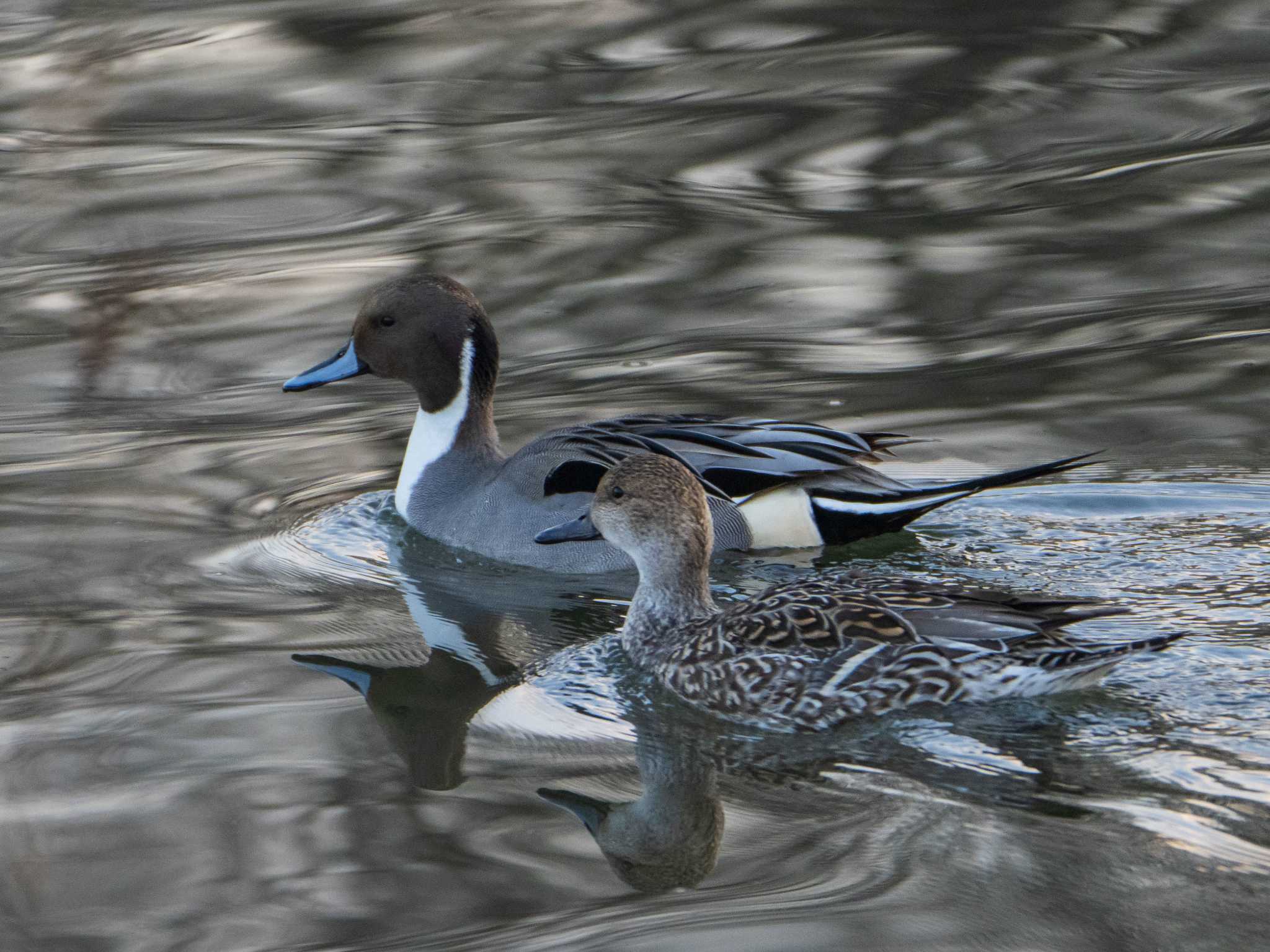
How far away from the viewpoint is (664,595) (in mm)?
5781

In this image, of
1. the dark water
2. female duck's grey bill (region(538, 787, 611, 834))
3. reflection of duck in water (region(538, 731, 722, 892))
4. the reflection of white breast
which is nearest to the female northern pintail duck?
the dark water

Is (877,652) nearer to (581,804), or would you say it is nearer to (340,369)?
(581,804)

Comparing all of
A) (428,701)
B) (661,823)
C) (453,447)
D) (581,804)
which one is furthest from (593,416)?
(661,823)

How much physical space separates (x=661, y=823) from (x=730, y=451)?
2.35m

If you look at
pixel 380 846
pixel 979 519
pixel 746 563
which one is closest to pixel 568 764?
pixel 380 846

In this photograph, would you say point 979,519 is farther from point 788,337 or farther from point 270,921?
point 270,921

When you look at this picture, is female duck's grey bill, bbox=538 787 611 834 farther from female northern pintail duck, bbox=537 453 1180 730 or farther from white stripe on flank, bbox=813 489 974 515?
white stripe on flank, bbox=813 489 974 515

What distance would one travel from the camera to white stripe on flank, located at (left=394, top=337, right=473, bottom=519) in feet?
23.4

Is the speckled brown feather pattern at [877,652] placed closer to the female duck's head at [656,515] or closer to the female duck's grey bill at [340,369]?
the female duck's head at [656,515]

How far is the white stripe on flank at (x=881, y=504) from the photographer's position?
21.0 ft

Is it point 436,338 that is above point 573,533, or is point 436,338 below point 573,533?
above

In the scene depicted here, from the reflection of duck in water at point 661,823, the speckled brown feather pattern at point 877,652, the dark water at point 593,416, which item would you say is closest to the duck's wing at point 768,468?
the dark water at point 593,416

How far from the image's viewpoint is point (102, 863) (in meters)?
4.46

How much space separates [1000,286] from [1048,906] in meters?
5.74
